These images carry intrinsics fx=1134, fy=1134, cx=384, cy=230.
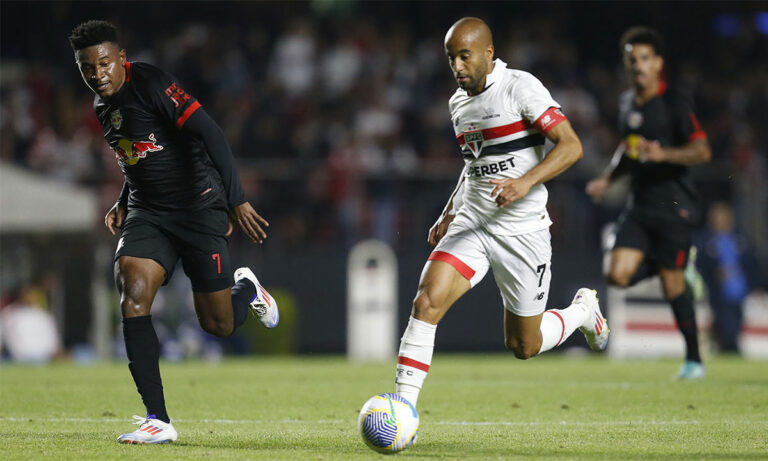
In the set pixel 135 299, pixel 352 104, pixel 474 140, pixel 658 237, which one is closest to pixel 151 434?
pixel 135 299

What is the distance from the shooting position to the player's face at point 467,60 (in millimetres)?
5922

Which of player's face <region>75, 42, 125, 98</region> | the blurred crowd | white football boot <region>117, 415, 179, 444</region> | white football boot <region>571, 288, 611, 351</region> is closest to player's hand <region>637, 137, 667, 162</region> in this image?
white football boot <region>571, 288, 611, 351</region>

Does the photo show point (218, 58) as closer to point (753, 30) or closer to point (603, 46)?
A: point (603, 46)

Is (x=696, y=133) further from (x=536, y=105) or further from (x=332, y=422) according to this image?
(x=332, y=422)

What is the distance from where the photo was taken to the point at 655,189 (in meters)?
9.76

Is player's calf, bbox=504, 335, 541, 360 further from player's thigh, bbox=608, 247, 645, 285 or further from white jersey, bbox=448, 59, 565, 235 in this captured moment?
player's thigh, bbox=608, 247, 645, 285

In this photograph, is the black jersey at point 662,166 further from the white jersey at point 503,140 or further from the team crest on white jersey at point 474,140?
the team crest on white jersey at point 474,140

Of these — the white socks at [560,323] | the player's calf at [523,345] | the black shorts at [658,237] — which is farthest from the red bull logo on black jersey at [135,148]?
the black shorts at [658,237]

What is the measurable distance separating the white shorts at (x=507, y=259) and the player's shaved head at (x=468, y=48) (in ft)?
2.77

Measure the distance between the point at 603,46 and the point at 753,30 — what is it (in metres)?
2.74

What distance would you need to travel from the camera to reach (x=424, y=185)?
50.8 ft

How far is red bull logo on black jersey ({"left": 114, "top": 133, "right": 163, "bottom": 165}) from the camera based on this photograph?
6250 millimetres

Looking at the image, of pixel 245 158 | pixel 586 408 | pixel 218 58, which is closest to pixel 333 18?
pixel 218 58

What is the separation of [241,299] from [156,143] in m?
1.37
